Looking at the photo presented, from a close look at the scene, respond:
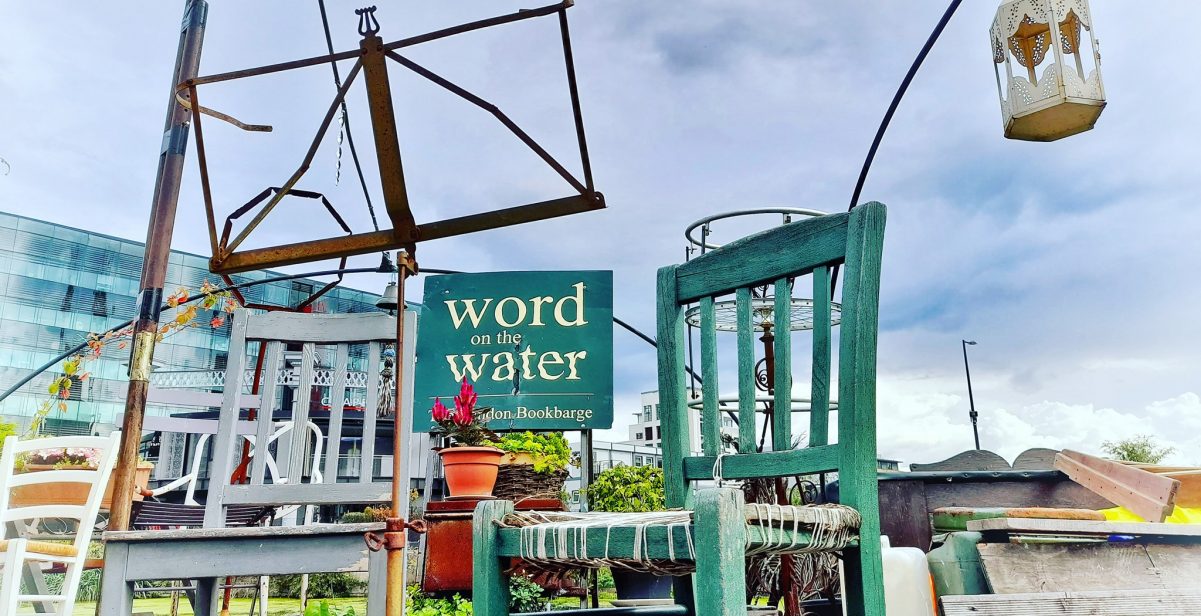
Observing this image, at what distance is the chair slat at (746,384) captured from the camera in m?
1.50

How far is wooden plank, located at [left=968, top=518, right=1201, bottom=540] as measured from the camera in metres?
1.97

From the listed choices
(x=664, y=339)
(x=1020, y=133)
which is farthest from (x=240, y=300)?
(x=1020, y=133)

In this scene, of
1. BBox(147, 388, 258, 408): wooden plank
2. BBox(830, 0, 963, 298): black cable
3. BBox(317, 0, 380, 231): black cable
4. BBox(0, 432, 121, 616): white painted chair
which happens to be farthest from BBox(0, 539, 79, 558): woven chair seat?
BBox(830, 0, 963, 298): black cable

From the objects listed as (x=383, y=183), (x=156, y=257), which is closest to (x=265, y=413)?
(x=383, y=183)

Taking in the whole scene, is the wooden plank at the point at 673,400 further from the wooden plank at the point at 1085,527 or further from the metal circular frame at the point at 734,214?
the metal circular frame at the point at 734,214

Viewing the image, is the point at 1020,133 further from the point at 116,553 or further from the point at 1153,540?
the point at 116,553

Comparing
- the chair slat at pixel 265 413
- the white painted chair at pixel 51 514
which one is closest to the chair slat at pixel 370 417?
the chair slat at pixel 265 413

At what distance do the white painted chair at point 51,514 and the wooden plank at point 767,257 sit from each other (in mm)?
1954

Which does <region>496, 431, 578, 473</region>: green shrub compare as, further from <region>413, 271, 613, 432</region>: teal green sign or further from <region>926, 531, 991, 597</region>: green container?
<region>926, 531, 991, 597</region>: green container

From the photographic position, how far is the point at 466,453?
11.8 feet

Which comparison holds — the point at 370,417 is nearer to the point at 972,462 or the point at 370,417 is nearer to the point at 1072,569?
the point at 1072,569

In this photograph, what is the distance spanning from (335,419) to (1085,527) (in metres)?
2.11

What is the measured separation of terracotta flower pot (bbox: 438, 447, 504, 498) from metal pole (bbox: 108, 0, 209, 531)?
4.32 ft

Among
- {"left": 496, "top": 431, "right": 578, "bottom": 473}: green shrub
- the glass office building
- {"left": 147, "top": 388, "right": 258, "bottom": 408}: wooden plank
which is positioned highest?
the glass office building
